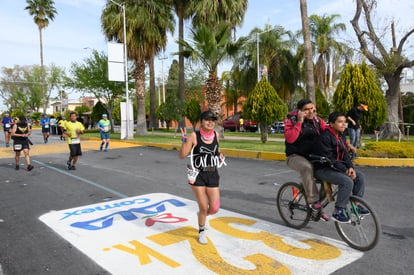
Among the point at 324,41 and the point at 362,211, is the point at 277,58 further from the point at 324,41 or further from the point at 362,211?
the point at 362,211

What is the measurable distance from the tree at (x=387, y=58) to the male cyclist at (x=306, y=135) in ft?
46.0

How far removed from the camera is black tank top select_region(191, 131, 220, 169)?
391cm

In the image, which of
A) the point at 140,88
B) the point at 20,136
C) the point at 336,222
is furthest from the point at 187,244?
the point at 140,88

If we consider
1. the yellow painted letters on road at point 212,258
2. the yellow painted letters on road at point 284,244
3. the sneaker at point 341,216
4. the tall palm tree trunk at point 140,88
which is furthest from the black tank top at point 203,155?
the tall palm tree trunk at point 140,88

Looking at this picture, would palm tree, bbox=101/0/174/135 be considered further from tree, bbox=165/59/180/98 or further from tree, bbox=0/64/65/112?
tree, bbox=0/64/65/112

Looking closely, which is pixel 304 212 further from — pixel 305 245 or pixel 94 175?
pixel 94 175

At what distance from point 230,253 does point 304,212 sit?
1225 millimetres

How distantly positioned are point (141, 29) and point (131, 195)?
1751 centimetres

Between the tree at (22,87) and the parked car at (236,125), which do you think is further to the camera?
the tree at (22,87)

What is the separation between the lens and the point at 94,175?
892 centimetres

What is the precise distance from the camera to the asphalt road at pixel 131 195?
3.64m

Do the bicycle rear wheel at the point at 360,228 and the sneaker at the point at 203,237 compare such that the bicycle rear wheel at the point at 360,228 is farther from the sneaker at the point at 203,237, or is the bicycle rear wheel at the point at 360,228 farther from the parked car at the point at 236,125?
the parked car at the point at 236,125

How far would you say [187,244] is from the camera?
13.3 feet

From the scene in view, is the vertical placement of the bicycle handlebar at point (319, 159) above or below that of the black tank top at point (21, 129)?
below
